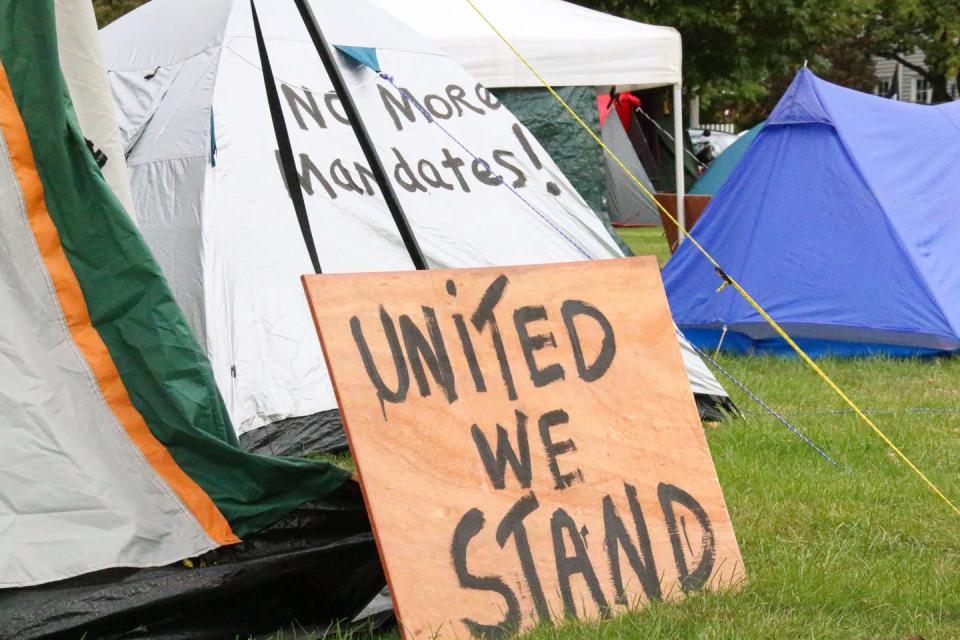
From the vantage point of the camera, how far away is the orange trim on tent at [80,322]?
113 inches

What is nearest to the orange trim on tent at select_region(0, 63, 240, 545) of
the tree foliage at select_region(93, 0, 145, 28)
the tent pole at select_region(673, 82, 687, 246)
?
the tent pole at select_region(673, 82, 687, 246)

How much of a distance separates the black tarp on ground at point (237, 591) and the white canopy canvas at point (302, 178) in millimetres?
1811

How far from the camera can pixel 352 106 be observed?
3.28 m

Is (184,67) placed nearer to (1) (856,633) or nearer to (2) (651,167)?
(1) (856,633)

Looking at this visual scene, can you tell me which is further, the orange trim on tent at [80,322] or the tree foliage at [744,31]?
the tree foliage at [744,31]

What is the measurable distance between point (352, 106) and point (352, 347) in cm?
73

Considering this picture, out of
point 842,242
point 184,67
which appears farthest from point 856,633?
point 842,242

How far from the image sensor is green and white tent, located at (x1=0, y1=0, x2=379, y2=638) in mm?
2775

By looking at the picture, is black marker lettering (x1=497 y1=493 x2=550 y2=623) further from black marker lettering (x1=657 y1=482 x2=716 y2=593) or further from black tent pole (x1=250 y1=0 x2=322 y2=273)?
black tent pole (x1=250 y1=0 x2=322 y2=273)

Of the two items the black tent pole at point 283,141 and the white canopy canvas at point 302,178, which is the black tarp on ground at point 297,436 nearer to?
the white canopy canvas at point 302,178

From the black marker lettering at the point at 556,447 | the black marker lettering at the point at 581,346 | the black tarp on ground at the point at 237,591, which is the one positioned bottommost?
the black tarp on ground at the point at 237,591

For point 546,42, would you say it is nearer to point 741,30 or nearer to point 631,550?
point 631,550

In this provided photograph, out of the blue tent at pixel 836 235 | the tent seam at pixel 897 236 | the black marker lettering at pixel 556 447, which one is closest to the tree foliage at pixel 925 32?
the blue tent at pixel 836 235

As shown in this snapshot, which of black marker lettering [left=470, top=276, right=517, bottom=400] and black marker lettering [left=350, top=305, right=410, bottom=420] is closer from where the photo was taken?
black marker lettering [left=350, top=305, right=410, bottom=420]
